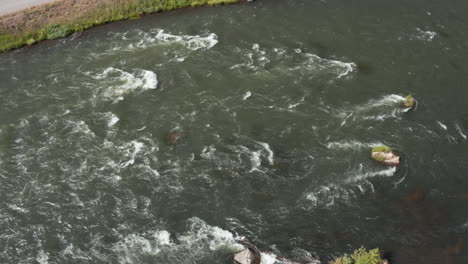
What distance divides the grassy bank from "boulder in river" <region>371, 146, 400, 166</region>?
21.1 meters

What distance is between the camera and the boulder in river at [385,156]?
2373 centimetres

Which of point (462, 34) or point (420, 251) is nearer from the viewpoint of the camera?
point (420, 251)

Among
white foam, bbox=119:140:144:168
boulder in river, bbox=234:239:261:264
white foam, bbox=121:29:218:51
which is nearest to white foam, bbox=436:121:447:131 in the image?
boulder in river, bbox=234:239:261:264

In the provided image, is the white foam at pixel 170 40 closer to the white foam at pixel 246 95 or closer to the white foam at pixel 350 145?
the white foam at pixel 246 95

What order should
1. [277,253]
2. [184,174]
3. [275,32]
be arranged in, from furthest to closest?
[275,32], [184,174], [277,253]

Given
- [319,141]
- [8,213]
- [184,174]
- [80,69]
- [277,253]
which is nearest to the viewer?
[277,253]

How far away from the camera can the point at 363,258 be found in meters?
19.2

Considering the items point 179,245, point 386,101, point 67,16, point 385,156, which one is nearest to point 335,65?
point 386,101

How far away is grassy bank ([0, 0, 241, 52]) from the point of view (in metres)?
34.6

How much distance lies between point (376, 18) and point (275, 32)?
28.7 ft

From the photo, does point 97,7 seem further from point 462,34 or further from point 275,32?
point 462,34

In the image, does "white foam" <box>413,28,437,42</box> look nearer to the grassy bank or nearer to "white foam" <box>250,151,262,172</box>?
the grassy bank

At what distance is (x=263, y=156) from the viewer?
79.9 ft

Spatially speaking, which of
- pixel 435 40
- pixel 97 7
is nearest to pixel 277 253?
pixel 435 40
